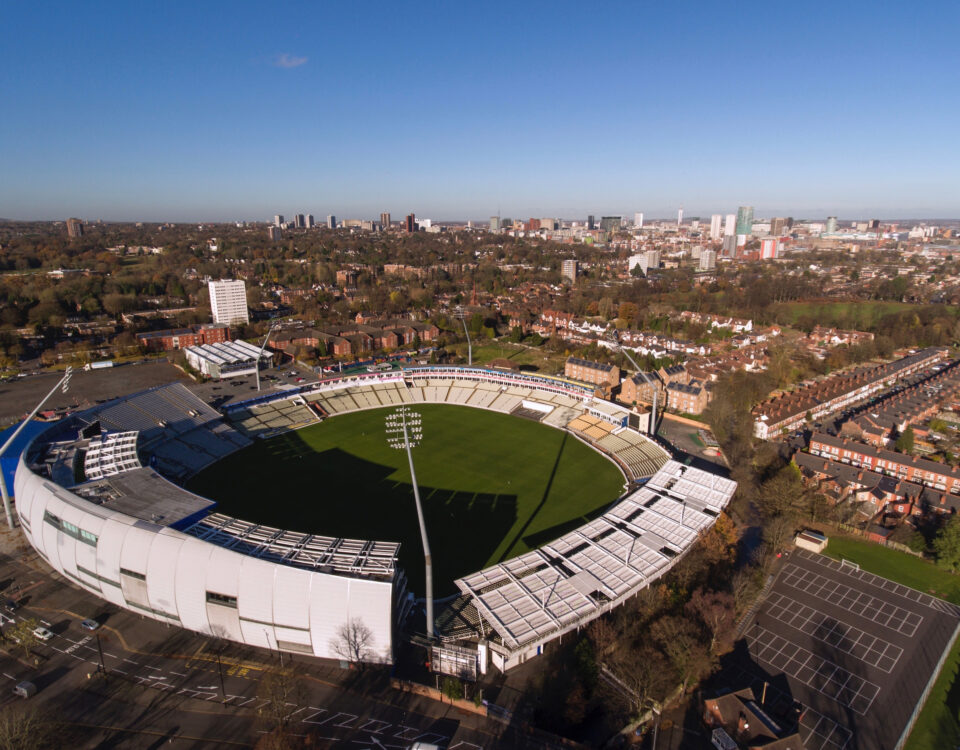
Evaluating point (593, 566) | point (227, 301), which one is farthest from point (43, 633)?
point (227, 301)

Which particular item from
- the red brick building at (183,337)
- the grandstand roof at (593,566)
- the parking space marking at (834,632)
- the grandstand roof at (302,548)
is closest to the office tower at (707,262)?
the red brick building at (183,337)

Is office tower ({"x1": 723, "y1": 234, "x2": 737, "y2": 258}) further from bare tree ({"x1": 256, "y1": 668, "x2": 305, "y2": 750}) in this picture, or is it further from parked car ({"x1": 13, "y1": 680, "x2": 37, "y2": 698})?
parked car ({"x1": 13, "y1": 680, "x2": 37, "y2": 698})

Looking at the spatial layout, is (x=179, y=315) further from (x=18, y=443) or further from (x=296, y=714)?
(x=296, y=714)

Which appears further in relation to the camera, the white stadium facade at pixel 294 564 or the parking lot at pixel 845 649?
the white stadium facade at pixel 294 564

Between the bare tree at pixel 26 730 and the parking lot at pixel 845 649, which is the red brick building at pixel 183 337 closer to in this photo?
the bare tree at pixel 26 730

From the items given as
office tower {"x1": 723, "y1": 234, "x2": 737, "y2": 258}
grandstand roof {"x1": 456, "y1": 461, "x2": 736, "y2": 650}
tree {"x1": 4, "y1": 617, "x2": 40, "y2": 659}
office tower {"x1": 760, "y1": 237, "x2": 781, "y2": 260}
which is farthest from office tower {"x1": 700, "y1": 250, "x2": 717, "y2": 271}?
tree {"x1": 4, "y1": 617, "x2": 40, "y2": 659}

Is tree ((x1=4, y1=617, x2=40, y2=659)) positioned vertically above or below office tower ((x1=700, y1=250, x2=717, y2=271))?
below
